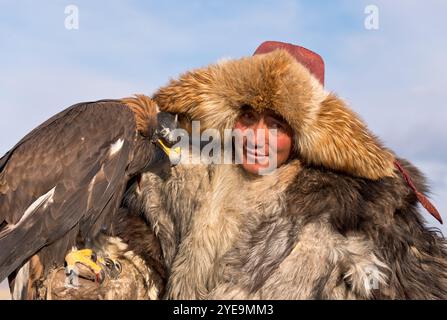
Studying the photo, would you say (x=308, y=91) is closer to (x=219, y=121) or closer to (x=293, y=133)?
(x=293, y=133)

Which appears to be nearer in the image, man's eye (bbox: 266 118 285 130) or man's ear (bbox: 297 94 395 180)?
man's ear (bbox: 297 94 395 180)

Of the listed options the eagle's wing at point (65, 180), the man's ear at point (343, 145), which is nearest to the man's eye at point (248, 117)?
the man's ear at point (343, 145)

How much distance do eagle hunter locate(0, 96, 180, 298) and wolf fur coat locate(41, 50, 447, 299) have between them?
25 cm

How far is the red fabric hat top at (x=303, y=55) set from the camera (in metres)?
3.88

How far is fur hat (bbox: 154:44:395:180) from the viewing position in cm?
331

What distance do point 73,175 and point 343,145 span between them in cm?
174

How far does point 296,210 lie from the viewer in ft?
10.9

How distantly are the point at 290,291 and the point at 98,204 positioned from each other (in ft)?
4.48

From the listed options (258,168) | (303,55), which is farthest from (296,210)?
(303,55)

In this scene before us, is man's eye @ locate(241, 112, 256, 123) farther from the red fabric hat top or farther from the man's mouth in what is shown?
the red fabric hat top

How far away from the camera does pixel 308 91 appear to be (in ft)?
11.1

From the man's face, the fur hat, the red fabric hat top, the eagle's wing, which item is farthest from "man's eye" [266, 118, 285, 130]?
the eagle's wing

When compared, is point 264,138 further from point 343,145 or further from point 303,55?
point 303,55
